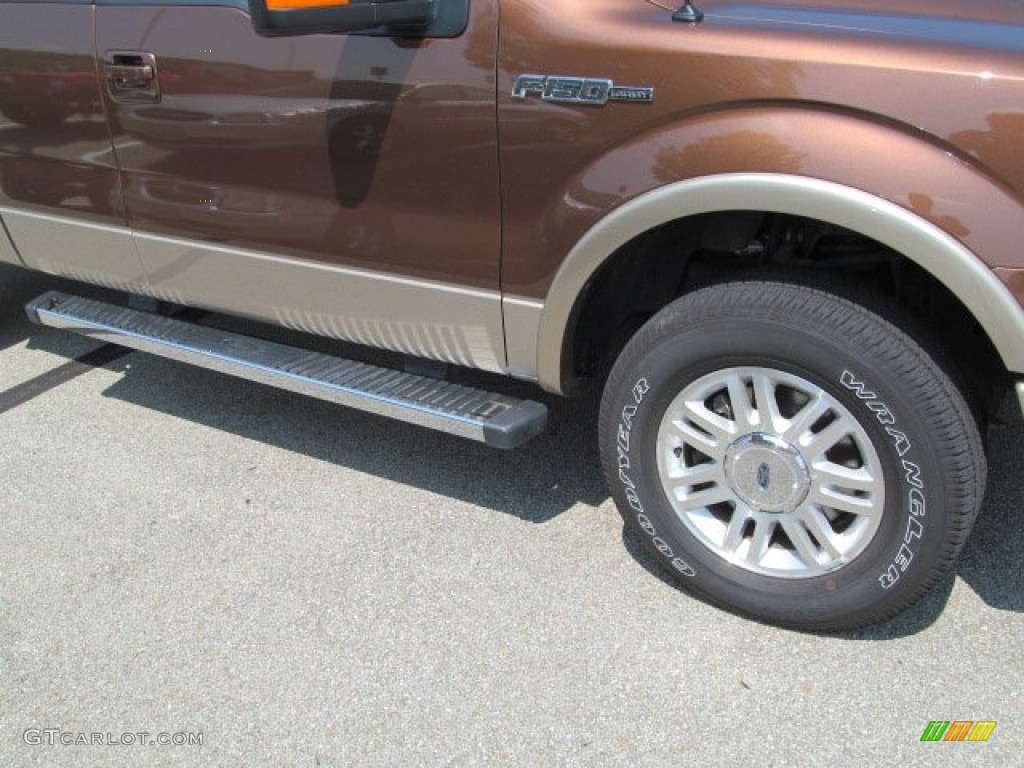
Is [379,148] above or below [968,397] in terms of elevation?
above

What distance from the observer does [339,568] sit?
3.05m

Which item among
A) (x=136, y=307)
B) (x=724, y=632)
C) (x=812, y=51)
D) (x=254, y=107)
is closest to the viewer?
(x=812, y=51)

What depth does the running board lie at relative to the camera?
2891 millimetres

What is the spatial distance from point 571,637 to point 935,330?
1.21 m

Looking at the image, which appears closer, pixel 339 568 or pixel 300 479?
pixel 339 568

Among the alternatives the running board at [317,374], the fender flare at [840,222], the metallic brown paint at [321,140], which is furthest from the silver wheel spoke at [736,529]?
the metallic brown paint at [321,140]

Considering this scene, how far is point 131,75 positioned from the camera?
314 cm

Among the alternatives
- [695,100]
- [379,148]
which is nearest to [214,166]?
[379,148]

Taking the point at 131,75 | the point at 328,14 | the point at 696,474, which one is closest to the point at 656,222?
the point at 696,474

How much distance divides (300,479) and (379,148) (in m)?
1.30

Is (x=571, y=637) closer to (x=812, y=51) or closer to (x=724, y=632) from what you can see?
(x=724, y=632)

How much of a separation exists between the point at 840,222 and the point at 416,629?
1.53m

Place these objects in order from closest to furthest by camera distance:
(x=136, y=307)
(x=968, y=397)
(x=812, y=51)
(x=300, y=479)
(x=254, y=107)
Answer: (x=812, y=51), (x=968, y=397), (x=254, y=107), (x=300, y=479), (x=136, y=307)

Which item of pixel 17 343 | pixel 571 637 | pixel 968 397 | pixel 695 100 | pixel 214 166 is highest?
pixel 695 100
